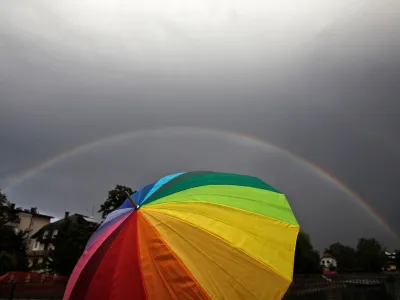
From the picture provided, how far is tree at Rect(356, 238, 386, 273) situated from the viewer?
92.7 m

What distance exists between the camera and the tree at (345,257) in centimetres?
9576

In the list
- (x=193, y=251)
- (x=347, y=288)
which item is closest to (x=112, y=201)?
(x=347, y=288)

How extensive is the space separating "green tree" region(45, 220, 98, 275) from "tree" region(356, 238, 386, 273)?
74.4m

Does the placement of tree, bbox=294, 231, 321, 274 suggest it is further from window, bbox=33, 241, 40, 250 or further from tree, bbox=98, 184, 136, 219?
window, bbox=33, 241, 40, 250

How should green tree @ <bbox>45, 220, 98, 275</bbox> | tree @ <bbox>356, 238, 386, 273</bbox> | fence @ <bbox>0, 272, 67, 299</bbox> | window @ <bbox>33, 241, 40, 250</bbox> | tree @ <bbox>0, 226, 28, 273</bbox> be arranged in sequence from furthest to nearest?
1. tree @ <bbox>356, 238, 386, 273</bbox>
2. window @ <bbox>33, 241, 40, 250</bbox>
3. tree @ <bbox>0, 226, 28, 273</bbox>
4. green tree @ <bbox>45, 220, 98, 275</bbox>
5. fence @ <bbox>0, 272, 67, 299</bbox>

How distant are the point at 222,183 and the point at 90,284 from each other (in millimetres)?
1639

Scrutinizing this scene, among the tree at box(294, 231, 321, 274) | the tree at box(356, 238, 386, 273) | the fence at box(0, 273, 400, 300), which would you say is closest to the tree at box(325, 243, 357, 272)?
the tree at box(356, 238, 386, 273)

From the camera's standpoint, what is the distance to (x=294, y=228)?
343 centimetres

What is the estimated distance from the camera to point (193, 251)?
293 centimetres

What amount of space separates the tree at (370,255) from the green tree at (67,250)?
244 ft

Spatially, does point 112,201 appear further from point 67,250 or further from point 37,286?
point 37,286

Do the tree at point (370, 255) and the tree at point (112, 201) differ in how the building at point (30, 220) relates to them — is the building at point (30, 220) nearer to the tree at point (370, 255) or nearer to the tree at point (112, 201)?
the tree at point (112, 201)

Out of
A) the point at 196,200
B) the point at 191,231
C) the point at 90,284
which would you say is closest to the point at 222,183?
the point at 196,200

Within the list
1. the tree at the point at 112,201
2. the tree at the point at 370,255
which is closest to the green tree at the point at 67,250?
the tree at the point at 112,201
